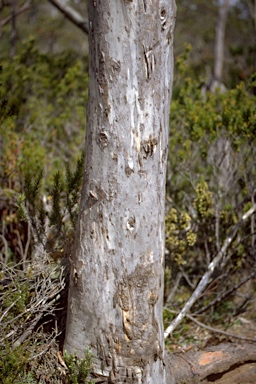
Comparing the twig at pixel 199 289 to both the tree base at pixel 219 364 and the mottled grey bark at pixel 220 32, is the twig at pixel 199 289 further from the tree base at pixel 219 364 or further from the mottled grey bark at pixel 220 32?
the mottled grey bark at pixel 220 32

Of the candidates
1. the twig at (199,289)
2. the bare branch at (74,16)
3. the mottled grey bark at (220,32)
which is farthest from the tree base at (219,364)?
the mottled grey bark at (220,32)

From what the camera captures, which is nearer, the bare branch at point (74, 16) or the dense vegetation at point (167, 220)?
the dense vegetation at point (167, 220)

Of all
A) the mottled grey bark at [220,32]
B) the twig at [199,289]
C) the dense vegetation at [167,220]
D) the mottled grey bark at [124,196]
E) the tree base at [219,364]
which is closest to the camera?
the mottled grey bark at [124,196]

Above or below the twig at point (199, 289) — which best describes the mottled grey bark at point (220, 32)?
above

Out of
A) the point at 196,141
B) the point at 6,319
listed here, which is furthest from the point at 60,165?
the point at 6,319

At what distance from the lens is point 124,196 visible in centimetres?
273

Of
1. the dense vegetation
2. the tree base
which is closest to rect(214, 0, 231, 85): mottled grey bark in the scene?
the dense vegetation

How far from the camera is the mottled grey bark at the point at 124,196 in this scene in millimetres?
2574

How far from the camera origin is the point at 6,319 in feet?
10.0

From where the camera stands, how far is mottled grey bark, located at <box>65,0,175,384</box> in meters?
2.57

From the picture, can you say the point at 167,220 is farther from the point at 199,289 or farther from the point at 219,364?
the point at 219,364

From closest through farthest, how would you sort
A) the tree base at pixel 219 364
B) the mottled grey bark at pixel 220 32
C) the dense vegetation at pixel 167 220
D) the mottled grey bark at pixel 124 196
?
the mottled grey bark at pixel 124 196
the dense vegetation at pixel 167 220
the tree base at pixel 219 364
the mottled grey bark at pixel 220 32

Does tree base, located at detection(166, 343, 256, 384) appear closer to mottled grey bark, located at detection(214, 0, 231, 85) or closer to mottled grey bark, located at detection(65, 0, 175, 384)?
mottled grey bark, located at detection(65, 0, 175, 384)

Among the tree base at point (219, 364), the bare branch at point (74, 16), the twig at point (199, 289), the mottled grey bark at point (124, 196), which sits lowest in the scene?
the tree base at point (219, 364)
